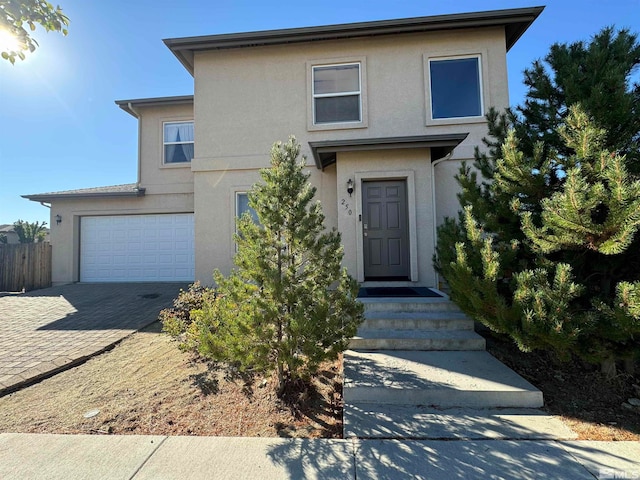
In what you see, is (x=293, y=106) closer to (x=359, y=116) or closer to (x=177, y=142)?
(x=359, y=116)

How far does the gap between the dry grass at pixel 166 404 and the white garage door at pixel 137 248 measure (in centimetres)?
640

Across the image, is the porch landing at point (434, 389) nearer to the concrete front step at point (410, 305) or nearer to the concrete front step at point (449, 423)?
the concrete front step at point (449, 423)

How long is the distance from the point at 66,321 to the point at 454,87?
34.1ft

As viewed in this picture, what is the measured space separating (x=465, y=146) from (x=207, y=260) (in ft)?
22.9

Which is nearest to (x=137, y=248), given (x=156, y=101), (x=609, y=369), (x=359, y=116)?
(x=156, y=101)

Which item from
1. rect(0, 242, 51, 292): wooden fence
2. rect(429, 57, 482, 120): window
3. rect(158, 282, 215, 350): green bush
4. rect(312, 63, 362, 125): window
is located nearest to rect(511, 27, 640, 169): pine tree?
rect(429, 57, 482, 120): window

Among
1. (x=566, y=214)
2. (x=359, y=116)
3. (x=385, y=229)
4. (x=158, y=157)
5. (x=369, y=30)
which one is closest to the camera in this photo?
(x=566, y=214)

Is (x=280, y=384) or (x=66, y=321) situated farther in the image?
(x=66, y=321)

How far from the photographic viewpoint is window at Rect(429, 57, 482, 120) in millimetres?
7449

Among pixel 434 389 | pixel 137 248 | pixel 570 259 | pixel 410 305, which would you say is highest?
pixel 137 248

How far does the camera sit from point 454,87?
752 centimetres

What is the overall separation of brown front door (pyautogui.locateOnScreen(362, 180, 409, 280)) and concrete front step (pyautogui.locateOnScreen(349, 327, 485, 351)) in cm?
232

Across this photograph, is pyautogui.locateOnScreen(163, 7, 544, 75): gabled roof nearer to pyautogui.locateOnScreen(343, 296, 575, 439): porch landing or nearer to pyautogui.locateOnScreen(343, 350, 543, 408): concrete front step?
pyautogui.locateOnScreen(343, 296, 575, 439): porch landing

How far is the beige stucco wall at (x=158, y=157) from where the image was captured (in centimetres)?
1052
